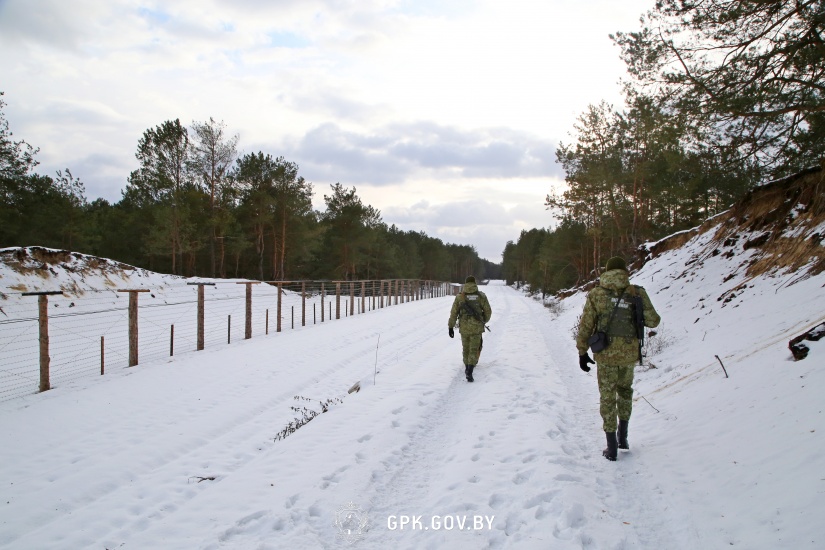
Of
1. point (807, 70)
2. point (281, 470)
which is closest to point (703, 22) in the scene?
point (807, 70)

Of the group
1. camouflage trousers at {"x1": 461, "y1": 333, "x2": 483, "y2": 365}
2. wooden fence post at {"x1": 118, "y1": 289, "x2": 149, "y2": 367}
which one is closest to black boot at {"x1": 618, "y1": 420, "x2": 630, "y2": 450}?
camouflage trousers at {"x1": 461, "y1": 333, "x2": 483, "y2": 365}

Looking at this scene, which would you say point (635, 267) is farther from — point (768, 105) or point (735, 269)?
point (768, 105)

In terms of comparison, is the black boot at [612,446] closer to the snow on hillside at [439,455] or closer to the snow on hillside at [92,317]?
the snow on hillside at [439,455]

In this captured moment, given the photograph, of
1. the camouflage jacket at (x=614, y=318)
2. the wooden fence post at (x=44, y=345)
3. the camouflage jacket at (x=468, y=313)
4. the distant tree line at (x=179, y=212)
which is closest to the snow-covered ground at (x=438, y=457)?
the wooden fence post at (x=44, y=345)

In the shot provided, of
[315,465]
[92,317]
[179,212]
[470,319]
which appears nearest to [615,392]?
[315,465]

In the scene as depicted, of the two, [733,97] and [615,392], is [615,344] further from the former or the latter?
[733,97]

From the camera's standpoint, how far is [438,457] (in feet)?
15.3

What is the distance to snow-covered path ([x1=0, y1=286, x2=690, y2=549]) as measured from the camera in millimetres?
3377

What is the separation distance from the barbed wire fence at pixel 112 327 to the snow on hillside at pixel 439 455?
3.72 feet

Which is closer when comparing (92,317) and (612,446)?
(612,446)

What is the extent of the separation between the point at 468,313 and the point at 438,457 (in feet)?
12.9

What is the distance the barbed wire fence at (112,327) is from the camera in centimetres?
821

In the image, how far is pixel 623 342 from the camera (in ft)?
14.8

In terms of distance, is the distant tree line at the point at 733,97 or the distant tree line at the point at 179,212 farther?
the distant tree line at the point at 179,212
